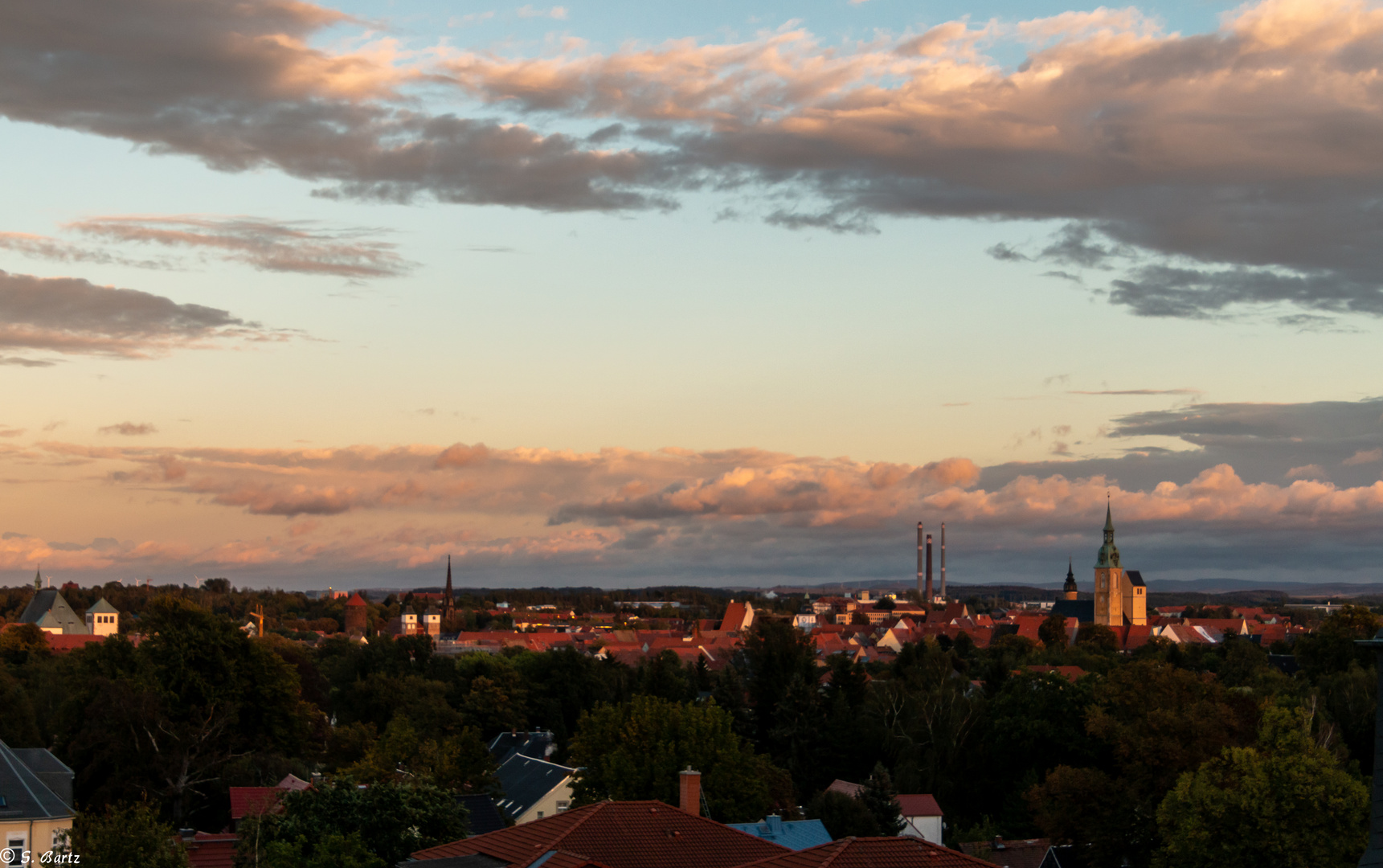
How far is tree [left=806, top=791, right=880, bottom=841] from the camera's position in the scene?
159 ft

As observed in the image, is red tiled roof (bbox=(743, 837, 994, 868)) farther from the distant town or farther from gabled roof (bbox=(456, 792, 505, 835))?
gabled roof (bbox=(456, 792, 505, 835))

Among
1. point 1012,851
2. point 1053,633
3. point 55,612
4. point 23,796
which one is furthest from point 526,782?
point 55,612

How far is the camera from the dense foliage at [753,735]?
37.3 meters

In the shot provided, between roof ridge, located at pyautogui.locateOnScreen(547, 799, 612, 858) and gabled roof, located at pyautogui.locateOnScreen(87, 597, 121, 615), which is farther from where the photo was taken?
gabled roof, located at pyautogui.locateOnScreen(87, 597, 121, 615)

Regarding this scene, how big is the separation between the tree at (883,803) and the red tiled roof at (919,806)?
5.34m

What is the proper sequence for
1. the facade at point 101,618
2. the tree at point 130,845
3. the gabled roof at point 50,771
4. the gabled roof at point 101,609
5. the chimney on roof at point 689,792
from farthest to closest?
the gabled roof at point 101,609
the facade at point 101,618
the gabled roof at point 50,771
the chimney on roof at point 689,792
the tree at point 130,845

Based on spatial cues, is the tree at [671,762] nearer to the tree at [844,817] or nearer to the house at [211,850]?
the tree at [844,817]

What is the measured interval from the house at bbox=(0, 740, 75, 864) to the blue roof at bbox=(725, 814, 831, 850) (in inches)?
757

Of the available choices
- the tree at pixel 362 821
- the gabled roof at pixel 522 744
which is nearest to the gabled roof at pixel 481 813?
the tree at pixel 362 821

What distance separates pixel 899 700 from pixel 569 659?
855 inches

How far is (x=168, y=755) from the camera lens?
2232 inches

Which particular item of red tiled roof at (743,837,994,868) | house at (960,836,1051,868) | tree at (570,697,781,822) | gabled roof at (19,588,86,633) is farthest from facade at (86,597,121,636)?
red tiled roof at (743,837,994,868)

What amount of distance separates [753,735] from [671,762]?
3268cm

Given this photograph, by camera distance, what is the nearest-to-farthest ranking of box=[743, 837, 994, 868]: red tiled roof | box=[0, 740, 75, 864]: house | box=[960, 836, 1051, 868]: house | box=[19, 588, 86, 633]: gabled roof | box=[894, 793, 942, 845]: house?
box=[743, 837, 994, 868]: red tiled roof
box=[0, 740, 75, 864]: house
box=[960, 836, 1051, 868]: house
box=[894, 793, 942, 845]: house
box=[19, 588, 86, 633]: gabled roof
